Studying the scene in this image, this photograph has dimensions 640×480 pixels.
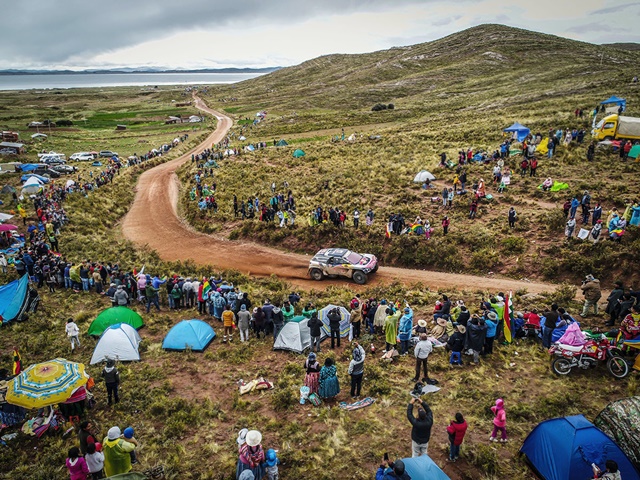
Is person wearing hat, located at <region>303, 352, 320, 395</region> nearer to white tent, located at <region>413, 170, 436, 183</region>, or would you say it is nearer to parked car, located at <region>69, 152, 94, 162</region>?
white tent, located at <region>413, 170, 436, 183</region>

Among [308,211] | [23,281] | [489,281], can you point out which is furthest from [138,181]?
[489,281]

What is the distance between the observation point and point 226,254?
1128 inches

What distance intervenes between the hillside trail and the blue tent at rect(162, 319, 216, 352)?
286 inches

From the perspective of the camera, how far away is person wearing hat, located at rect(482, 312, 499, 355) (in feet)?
45.1

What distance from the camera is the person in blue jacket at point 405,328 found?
14534 millimetres

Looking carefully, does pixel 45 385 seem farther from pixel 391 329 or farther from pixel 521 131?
pixel 521 131

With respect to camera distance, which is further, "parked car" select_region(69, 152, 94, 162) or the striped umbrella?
"parked car" select_region(69, 152, 94, 162)

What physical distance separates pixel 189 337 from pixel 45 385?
224 inches

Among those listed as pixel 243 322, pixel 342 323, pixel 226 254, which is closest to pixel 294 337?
pixel 342 323

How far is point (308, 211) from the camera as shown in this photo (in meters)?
33.0

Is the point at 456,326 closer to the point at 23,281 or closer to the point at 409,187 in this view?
the point at 23,281

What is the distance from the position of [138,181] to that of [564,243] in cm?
4712

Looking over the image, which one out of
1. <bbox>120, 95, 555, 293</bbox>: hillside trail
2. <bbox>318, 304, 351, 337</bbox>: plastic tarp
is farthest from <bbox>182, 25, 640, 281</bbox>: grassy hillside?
<bbox>318, 304, 351, 337</bbox>: plastic tarp

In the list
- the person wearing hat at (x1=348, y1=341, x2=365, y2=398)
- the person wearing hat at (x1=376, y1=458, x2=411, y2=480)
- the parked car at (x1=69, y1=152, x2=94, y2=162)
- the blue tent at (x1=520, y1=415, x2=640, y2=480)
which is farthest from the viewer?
the parked car at (x1=69, y1=152, x2=94, y2=162)
